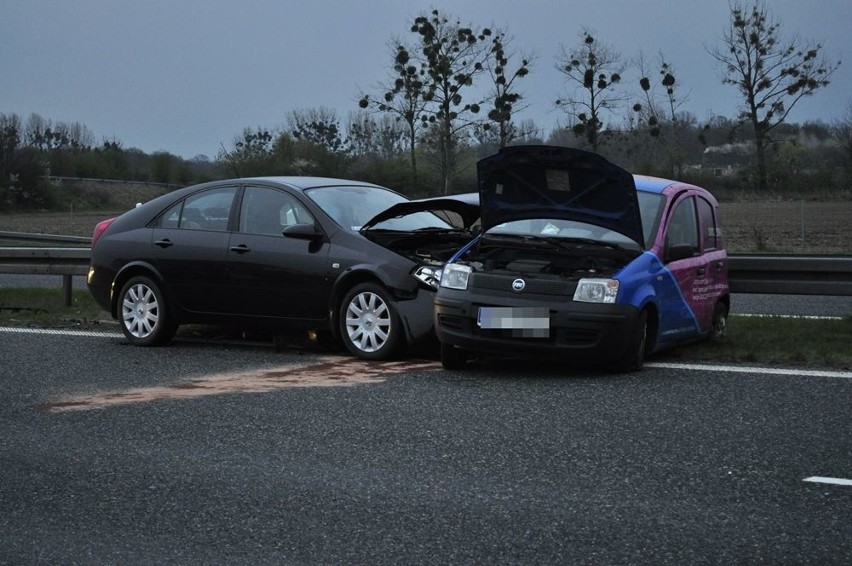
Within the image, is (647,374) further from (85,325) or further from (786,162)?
(786,162)

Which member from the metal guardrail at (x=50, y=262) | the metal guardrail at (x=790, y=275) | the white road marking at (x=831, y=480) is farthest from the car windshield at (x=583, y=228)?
the metal guardrail at (x=50, y=262)

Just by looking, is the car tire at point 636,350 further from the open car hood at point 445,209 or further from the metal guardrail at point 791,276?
the metal guardrail at point 791,276

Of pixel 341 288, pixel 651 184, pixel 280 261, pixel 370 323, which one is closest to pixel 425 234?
pixel 341 288

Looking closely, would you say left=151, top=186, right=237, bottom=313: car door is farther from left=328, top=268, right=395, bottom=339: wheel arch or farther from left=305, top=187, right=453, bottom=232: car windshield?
left=328, top=268, right=395, bottom=339: wheel arch

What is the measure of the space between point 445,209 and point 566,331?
2514mm

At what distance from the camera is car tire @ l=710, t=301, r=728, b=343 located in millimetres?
10992

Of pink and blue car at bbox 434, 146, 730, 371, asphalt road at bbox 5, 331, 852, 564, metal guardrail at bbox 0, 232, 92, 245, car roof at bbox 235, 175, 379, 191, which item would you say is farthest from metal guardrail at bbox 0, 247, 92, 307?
metal guardrail at bbox 0, 232, 92, 245

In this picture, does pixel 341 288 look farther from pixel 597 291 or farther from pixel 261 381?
pixel 597 291

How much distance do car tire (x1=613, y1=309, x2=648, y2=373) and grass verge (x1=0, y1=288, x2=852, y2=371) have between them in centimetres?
84

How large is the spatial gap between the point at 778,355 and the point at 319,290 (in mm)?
3837

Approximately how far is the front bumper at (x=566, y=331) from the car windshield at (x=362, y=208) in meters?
1.90

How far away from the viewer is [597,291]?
895 cm

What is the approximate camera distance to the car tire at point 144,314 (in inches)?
456

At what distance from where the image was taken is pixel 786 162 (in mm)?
39594
